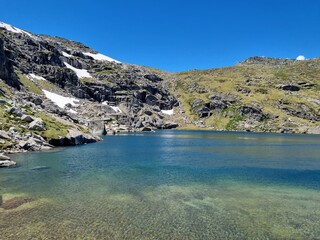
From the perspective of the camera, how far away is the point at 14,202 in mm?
32156

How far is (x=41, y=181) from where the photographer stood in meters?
42.8

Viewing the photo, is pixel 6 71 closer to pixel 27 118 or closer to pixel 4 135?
pixel 27 118

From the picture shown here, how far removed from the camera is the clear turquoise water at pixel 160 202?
25.2m

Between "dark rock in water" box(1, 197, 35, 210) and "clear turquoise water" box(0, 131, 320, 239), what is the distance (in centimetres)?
102

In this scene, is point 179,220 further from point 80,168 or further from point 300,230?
point 80,168

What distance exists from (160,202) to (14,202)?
1661 centimetres

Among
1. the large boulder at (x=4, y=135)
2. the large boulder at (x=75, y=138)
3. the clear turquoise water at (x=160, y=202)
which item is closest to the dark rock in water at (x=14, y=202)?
the clear turquoise water at (x=160, y=202)

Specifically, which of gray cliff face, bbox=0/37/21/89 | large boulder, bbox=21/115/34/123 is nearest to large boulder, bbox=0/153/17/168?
large boulder, bbox=21/115/34/123

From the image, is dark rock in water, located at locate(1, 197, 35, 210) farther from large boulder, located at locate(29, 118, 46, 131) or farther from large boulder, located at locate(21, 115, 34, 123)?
large boulder, located at locate(21, 115, 34, 123)

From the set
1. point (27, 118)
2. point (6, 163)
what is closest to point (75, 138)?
point (27, 118)

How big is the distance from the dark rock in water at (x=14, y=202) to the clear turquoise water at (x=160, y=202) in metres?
1.02

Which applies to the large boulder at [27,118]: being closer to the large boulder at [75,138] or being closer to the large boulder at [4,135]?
the large boulder at [75,138]

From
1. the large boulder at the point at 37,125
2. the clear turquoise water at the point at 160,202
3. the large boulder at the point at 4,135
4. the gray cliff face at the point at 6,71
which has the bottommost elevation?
the clear turquoise water at the point at 160,202

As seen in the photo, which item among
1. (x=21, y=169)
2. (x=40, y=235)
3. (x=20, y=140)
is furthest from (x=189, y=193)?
(x=20, y=140)
